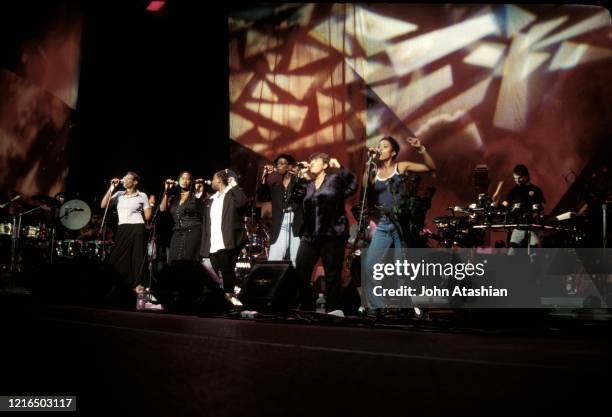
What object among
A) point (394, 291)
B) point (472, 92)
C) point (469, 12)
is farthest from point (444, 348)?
point (469, 12)

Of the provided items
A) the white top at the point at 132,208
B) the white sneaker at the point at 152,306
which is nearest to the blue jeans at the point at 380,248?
the white sneaker at the point at 152,306

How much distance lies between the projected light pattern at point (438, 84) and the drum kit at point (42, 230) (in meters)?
3.10

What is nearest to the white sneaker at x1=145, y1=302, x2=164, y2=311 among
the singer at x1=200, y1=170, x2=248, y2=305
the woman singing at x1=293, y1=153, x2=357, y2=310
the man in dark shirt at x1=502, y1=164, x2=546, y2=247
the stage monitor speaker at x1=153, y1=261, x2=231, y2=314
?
the stage monitor speaker at x1=153, y1=261, x2=231, y2=314

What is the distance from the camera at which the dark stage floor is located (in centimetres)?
175

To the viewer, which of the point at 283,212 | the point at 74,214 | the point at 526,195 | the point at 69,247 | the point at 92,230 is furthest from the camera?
the point at 92,230

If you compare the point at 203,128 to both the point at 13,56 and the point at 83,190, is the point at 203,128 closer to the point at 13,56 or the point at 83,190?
the point at 83,190

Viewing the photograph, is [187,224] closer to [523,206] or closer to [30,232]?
[30,232]

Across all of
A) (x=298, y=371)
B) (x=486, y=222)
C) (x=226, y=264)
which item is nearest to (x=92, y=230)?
(x=226, y=264)

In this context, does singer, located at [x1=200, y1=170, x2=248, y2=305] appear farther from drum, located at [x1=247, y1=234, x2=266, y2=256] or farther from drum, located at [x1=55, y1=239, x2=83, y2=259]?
drum, located at [x1=55, y1=239, x2=83, y2=259]

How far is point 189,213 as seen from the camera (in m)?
8.07

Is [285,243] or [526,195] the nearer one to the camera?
[285,243]

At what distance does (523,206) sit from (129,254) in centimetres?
516

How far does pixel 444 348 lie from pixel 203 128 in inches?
319

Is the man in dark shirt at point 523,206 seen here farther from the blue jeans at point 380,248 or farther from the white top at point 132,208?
the white top at point 132,208
